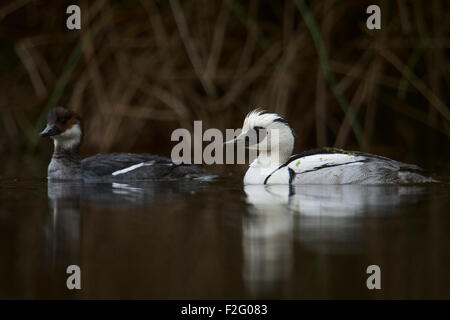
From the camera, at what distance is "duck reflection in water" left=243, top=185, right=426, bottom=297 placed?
344 centimetres

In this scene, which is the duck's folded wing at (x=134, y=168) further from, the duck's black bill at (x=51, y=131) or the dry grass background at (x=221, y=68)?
the dry grass background at (x=221, y=68)

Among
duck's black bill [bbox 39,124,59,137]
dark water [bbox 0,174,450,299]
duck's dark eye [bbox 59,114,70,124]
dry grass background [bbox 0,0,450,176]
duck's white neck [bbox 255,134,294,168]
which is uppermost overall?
dry grass background [bbox 0,0,450,176]

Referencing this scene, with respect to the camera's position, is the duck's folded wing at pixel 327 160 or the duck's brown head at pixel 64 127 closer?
the duck's folded wing at pixel 327 160

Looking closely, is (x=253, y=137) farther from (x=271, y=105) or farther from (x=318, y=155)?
(x=271, y=105)

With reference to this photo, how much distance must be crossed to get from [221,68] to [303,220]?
524 centimetres

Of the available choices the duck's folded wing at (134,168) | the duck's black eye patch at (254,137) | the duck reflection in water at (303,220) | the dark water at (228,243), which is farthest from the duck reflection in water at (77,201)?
the duck reflection in water at (303,220)

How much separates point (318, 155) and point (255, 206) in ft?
4.53

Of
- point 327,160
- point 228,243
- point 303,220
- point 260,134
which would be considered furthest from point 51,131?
point 228,243

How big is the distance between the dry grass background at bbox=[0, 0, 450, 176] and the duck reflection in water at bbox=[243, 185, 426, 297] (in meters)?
2.21

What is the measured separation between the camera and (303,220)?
4.55 m

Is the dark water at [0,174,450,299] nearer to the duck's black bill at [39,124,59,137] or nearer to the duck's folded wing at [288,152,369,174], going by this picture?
the duck's folded wing at [288,152,369,174]

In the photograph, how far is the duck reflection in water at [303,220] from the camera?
344 centimetres

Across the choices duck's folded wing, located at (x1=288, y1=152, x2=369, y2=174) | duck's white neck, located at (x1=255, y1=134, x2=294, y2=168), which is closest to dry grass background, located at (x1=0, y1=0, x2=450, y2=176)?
duck's white neck, located at (x1=255, y1=134, x2=294, y2=168)

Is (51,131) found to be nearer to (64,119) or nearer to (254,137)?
(64,119)
